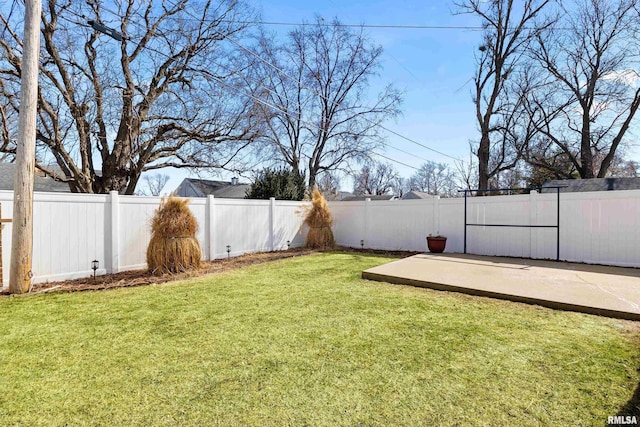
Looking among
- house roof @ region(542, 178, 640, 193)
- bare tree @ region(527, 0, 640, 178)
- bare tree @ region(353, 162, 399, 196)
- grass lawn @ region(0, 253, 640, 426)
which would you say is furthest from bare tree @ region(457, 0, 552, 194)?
bare tree @ region(353, 162, 399, 196)

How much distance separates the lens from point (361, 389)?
1.88 m

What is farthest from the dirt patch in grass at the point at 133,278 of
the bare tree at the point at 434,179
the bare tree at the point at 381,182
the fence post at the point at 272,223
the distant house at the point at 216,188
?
the bare tree at the point at 434,179

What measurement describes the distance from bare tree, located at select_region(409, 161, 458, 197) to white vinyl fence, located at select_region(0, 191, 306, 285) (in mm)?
34590

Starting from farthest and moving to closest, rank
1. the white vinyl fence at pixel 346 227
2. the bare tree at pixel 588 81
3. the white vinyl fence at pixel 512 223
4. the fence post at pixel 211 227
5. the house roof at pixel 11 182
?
the house roof at pixel 11 182 < the bare tree at pixel 588 81 < the fence post at pixel 211 227 < the white vinyl fence at pixel 512 223 < the white vinyl fence at pixel 346 227

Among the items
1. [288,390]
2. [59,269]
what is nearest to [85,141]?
[59,269]

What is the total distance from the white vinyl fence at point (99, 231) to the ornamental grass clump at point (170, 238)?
521 millimetres

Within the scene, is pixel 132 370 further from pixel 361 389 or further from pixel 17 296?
pixel 17 296

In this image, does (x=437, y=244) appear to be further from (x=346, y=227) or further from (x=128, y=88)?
(x=128, y=88)

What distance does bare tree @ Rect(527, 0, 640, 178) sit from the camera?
42.3ft

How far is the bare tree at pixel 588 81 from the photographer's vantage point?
12883 mm

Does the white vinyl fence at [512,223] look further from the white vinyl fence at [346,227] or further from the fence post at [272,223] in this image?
the fence post at [272,223]

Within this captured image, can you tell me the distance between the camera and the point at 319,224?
8898mm

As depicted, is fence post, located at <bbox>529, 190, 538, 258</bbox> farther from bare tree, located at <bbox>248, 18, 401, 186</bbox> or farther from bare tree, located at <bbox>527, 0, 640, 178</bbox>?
bare tree, located at <bbox>248, 18, 401, 186</bbox>

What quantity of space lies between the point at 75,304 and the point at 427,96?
13.3 m
